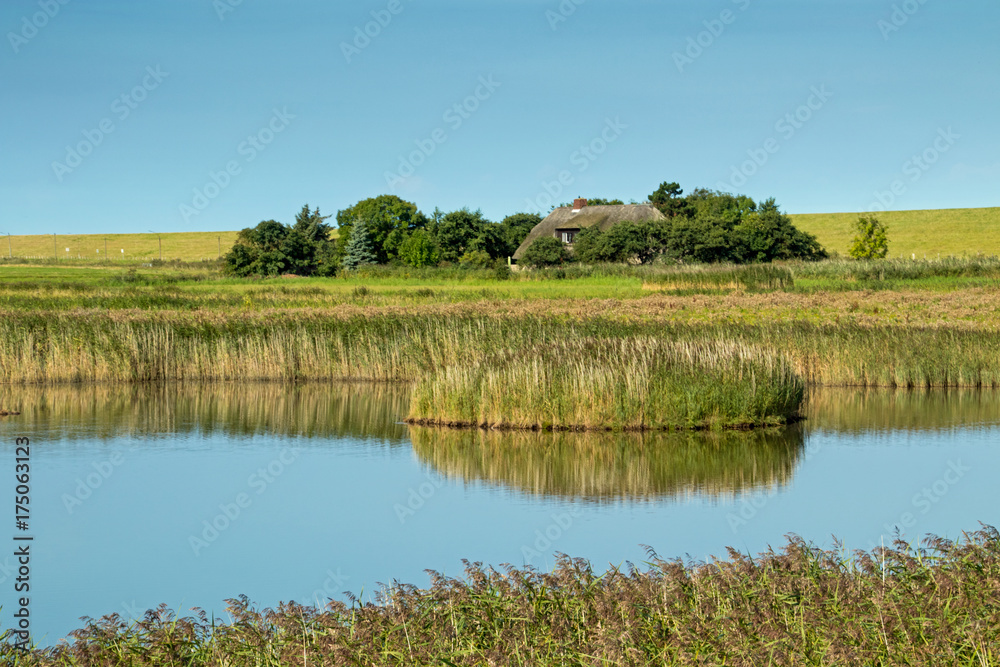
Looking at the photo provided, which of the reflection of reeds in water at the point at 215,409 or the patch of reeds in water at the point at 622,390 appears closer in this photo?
the patch of reeds in water at the point at 622,390

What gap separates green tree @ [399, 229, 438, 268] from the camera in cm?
7006

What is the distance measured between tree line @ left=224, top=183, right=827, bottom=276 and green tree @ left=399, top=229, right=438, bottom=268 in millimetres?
66

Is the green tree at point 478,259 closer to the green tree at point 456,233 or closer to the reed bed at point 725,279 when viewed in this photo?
the green tree at point 456,233

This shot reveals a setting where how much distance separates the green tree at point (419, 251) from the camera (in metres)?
70.1

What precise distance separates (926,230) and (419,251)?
53848mm

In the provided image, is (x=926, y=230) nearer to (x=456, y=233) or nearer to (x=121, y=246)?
(x=456, y=233)

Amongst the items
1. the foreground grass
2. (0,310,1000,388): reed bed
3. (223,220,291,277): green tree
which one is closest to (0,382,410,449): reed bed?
(0,310,1000,388): reed bed

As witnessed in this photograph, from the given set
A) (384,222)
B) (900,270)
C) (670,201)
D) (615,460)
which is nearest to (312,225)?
(384,222)

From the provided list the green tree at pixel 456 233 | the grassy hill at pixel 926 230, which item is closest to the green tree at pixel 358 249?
the green tree at pixel 456 233

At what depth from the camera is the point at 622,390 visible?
55.7 feet

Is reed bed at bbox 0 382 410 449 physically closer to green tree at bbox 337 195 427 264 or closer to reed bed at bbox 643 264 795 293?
reed bed at bbox 643 264 795 293

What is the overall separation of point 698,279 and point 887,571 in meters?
36.1

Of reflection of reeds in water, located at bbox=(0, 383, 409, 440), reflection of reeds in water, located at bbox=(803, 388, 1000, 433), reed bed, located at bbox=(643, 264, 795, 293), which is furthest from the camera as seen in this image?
reed bed, located at bbox=(643, 264, 795, 293)

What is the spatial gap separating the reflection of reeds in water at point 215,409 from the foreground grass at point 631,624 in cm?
Answer: 1024
